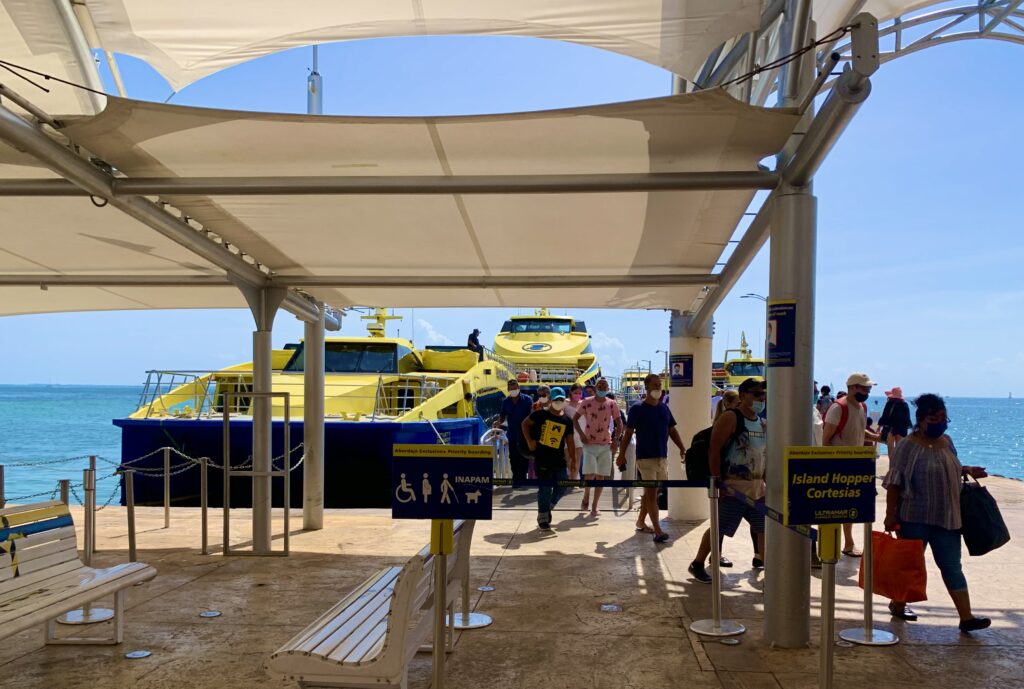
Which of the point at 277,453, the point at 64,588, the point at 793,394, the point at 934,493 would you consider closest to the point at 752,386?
the point at 793,394

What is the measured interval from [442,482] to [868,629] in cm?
352

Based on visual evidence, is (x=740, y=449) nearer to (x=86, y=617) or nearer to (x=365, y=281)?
(x=365, y=281)

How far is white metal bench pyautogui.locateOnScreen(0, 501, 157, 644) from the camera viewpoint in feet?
16.2

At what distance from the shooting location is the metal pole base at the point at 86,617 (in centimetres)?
636

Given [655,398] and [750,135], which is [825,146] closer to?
[750,135]

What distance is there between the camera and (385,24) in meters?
6.66

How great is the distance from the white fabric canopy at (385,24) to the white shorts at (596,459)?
18.8 feet

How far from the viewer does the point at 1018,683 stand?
5172mm

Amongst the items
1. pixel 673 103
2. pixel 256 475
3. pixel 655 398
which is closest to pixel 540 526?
pixel 655 398

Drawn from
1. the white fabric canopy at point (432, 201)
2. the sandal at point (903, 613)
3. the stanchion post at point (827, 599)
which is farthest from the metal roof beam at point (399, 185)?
the sandal at point (903, 613)

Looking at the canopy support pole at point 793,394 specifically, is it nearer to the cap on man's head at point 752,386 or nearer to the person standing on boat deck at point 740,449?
the person standing on boat deck at point 740,449

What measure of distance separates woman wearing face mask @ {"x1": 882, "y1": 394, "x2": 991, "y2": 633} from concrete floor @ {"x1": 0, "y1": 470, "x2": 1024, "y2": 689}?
1.27ft

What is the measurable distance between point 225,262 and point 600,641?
16.4ft

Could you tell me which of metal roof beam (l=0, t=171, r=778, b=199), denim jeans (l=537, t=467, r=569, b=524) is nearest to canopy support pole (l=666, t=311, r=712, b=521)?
denim jeans (l=537, t=467, r=569, b=524)
